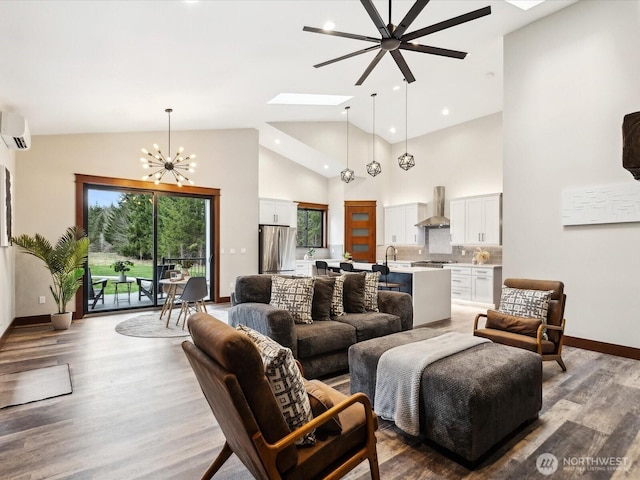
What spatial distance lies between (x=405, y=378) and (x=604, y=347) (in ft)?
11.4

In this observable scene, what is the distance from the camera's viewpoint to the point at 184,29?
133 inches

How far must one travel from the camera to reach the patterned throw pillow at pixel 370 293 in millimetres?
4023

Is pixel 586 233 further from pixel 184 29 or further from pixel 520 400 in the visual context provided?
pixel 184 29

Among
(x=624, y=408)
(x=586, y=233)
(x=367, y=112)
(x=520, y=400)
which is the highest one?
(x=367, y=112)

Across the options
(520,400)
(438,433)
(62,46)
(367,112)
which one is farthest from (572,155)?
(62,46)

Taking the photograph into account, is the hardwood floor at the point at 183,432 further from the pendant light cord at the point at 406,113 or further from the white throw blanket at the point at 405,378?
the pendant light cord at the point at 406,113

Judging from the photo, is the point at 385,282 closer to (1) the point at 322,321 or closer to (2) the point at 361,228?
(1) the point at 322,321

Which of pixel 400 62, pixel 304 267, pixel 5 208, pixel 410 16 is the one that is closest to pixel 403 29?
pixel 410 16

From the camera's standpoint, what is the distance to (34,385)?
311 centimetres

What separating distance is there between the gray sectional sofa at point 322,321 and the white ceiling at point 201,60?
103 inches

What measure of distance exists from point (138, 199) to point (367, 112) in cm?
531

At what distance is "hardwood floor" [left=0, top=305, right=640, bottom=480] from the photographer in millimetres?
1960

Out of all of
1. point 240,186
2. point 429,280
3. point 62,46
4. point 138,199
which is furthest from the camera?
point 240,186

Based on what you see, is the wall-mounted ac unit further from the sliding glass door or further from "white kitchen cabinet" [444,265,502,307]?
"white kitchen cabinet" [444,265,502,307]
